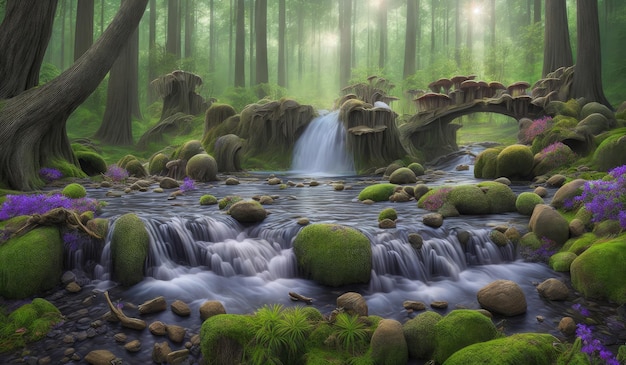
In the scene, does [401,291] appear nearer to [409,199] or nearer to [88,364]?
[88,364]

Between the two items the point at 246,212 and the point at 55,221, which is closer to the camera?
the point at 55,221

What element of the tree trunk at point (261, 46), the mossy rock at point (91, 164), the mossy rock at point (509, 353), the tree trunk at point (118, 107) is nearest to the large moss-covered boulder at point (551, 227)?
the mossy rock at point (509, 353)

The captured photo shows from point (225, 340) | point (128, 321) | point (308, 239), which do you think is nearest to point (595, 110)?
point (308, 239)

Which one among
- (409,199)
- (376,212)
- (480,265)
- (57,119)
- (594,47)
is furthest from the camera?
(594,47)

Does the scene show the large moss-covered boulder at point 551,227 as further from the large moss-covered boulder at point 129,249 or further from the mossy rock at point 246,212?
the large moss-covered boulder at point 129,249

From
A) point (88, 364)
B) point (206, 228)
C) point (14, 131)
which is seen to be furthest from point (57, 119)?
point (88, 364)

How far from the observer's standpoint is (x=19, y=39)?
454 inches

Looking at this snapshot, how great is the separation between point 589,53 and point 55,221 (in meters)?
19.8

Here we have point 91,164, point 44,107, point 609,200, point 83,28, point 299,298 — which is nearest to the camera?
point 299,298

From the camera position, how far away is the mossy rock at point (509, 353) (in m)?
3.57

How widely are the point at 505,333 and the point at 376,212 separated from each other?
446 centimetres

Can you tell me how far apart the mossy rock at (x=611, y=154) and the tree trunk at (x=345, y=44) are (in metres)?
28.6

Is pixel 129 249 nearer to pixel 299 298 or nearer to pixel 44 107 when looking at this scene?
pixel 299 298

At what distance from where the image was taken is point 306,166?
64.0ft
